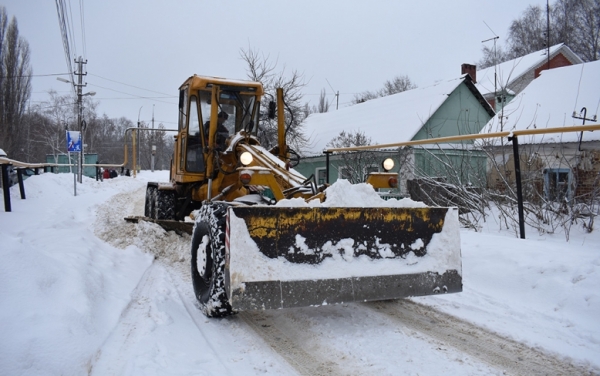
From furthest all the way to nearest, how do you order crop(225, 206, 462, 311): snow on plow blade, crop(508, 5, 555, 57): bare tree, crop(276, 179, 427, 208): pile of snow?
crop(508, 5, 555, 57): bare tree → crop(276, 179, 427, 208): pile of snow → crop(225, 206, 462, 311): snow on plow blade

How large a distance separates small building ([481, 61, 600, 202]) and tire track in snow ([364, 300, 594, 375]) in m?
3.68

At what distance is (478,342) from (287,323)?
1638mm

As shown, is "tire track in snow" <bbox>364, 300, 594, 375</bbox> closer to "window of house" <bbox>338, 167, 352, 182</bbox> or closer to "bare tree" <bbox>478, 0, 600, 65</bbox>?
"window of house" <bbox>338, 167, 352, 182</bbox>

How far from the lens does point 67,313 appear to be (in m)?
→ 3.21

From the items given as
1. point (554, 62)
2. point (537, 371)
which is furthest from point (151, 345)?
point (554, 62)

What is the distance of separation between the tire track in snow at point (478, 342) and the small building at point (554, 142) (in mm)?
3678

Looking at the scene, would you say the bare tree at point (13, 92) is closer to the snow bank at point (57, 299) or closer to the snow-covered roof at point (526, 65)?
the snow bank at point (57, 299)

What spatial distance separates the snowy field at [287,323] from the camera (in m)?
2.96

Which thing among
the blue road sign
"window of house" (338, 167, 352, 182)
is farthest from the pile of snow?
the blue road sign

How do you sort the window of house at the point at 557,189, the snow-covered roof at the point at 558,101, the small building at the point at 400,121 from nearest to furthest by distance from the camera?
the window of house at the point at 557,189 < the snow-covered roof at the point at 558,101 < the small building at the point at 400,121

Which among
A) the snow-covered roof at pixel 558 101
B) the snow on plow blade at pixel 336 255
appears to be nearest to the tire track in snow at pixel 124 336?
the snow on plow blade at pixel 336 255

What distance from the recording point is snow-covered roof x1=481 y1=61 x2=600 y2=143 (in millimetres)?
14844

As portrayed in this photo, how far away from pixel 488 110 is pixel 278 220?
898 inches

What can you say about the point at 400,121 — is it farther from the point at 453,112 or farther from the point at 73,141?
the point at 73,141
